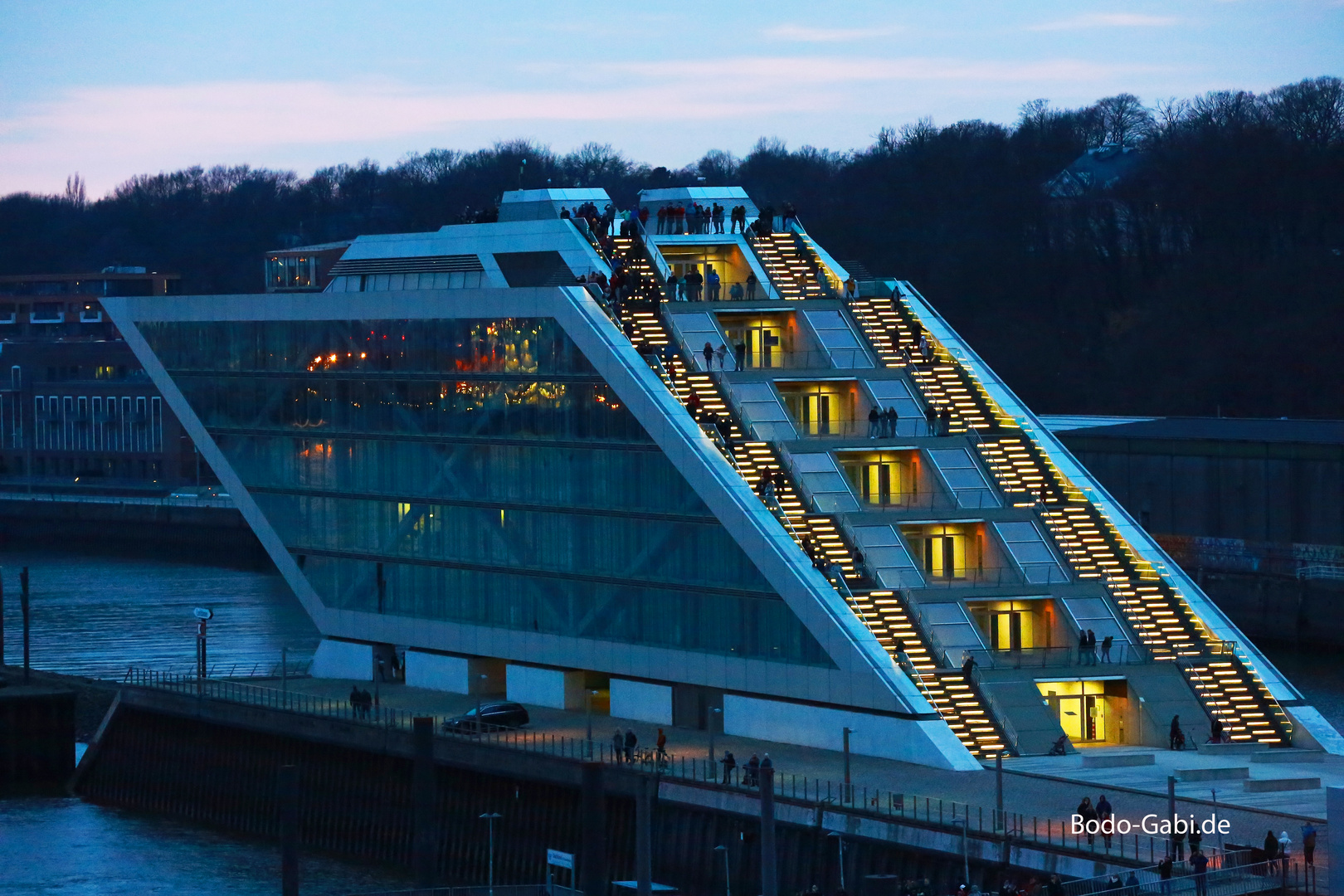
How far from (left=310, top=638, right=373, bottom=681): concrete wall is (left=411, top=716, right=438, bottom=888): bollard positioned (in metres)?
21.8

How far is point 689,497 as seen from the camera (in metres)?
67.1

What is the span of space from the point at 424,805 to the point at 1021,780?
1232 cm

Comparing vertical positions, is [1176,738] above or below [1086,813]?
above

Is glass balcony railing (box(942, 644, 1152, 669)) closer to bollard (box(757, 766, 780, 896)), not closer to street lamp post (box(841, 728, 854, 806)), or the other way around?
street lamp post (box(841, 728, 854, 806))

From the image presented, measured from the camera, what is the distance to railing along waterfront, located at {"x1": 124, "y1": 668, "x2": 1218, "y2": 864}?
50500 mm

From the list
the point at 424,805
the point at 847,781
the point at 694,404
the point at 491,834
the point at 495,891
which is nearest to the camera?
the point at 847,781

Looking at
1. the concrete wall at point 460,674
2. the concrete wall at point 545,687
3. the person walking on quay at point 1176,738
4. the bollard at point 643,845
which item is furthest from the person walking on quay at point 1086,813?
the concrete wall at point 460,674

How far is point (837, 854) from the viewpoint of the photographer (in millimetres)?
53625

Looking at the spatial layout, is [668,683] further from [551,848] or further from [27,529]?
[27,529]

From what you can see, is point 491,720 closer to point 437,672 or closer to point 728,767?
point 437,672

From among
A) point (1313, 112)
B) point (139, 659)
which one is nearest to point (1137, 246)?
point (1313, 112)

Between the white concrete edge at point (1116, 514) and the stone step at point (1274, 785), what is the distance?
6724 mm

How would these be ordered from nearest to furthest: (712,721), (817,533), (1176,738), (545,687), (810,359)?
(1176,738), (712,721), (817,533), (545,687), (810,359)

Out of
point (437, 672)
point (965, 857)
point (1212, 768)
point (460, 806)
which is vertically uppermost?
point (437, 672)
